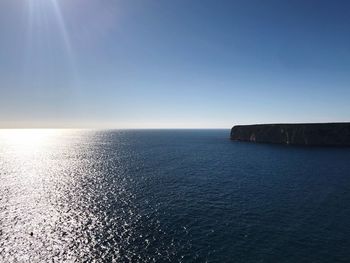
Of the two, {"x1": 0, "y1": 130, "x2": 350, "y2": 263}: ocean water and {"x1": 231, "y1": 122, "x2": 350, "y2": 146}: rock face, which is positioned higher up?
{"x1": 231, "y1": 122, "x2": 350, "y2": 146}: rock face

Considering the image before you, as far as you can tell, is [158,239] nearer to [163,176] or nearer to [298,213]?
[298,213]

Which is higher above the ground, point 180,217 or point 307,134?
point 307,134

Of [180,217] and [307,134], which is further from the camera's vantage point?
[307,134]

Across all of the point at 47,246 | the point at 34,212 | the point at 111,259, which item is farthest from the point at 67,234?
the point at 34,212

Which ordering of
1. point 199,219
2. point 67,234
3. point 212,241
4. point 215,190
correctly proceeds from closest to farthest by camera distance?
point 212,241 → point 67,234 → point 199,219 → point 215,190

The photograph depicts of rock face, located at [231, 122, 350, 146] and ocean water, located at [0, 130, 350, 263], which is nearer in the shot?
ocean water, located at [0, 130, 350, 263]

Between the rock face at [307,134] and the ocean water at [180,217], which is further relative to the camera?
the rock face at [307,134]

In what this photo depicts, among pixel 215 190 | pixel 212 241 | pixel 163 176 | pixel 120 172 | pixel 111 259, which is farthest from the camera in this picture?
pixel 120 172

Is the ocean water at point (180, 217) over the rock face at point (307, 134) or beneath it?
beneath
